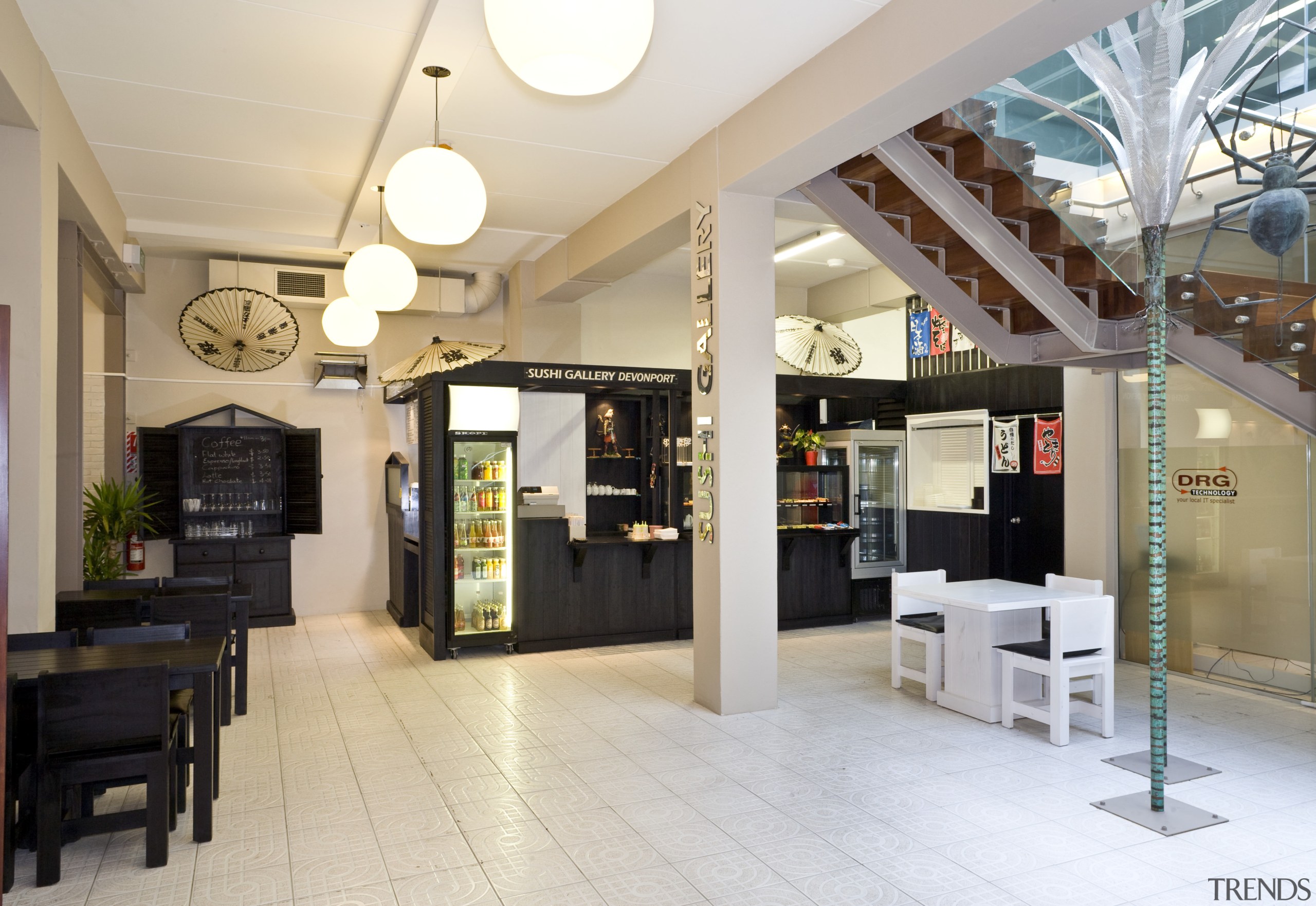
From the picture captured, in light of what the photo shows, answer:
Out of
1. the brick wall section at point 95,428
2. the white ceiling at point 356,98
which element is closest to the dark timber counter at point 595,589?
the white ceiling at point 356,98

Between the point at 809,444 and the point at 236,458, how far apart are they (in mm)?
5935

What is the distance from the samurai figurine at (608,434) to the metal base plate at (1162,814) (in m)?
5.39

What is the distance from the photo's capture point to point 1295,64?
4328mm

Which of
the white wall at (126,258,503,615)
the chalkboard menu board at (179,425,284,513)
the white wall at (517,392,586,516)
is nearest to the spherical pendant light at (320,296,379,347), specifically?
the white wall at (517,392,586,516)

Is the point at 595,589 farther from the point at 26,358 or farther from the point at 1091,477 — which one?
the point at 26,358

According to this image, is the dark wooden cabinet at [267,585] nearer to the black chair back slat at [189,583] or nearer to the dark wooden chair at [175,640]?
the black chair back slat at [189,583]

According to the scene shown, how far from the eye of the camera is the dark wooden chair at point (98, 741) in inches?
126

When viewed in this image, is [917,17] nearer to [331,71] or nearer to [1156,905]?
[331,71]

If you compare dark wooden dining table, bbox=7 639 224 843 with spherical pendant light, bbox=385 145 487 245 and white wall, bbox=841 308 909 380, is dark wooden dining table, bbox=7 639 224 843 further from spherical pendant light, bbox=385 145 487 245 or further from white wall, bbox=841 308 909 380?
white wall, bbox=841 308 909 380

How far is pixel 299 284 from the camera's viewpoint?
8875 mm

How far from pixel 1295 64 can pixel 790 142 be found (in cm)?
250

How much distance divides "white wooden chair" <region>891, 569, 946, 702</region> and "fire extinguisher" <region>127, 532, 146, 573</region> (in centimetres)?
683

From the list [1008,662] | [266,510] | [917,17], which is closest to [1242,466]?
[1008,662]

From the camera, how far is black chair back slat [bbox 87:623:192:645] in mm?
4035
